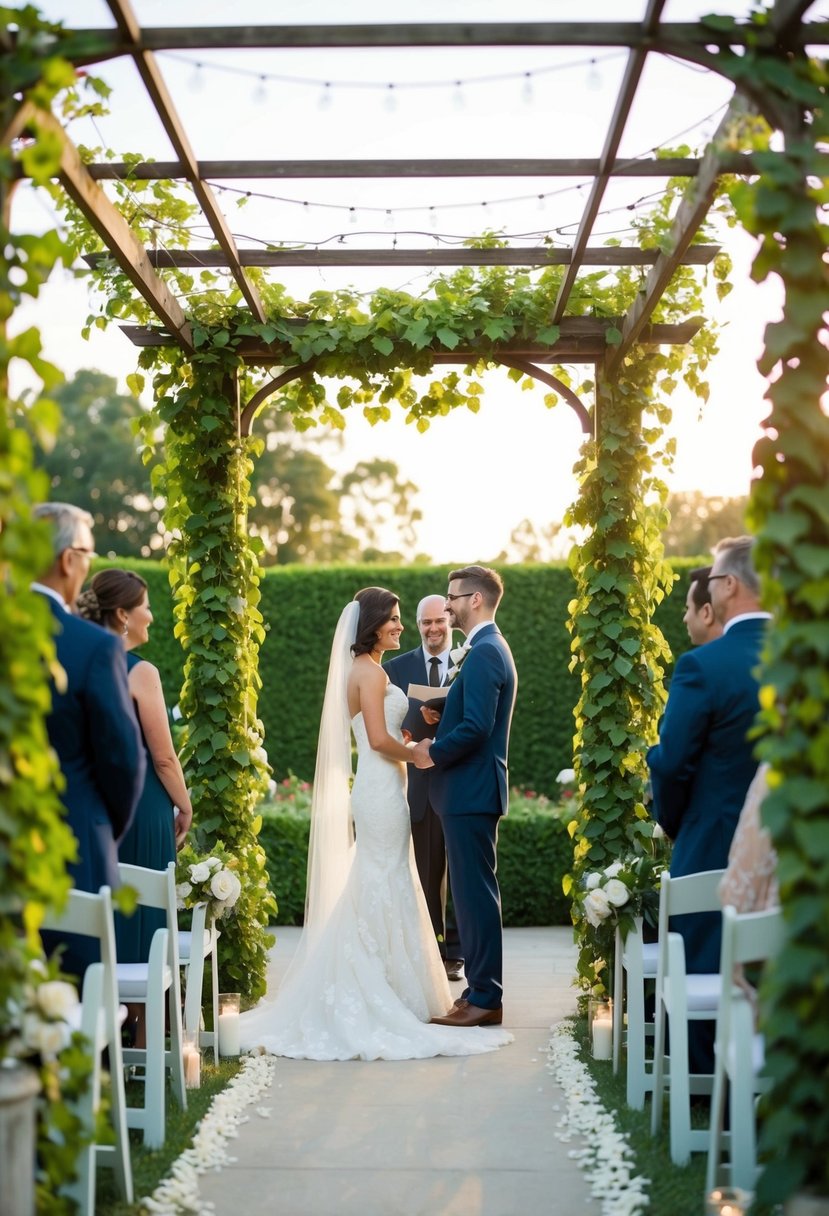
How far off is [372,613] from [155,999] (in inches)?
94.3

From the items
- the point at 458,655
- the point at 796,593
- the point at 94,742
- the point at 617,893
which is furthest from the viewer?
the point at 458,655

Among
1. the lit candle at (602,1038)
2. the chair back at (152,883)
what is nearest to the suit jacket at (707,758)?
the lit candle at (602,1038)

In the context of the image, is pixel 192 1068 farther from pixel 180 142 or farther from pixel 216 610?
pixel 180 142

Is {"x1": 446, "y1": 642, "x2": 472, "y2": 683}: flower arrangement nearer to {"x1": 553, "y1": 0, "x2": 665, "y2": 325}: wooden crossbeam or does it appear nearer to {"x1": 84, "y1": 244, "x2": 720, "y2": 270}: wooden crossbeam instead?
{"x1": 553, "y1": 0, "x2": 665, "y2": 325}: wooden crossbeam

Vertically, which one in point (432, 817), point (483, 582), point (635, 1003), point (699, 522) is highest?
point (699, 522)

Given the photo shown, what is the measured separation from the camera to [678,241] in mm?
4961

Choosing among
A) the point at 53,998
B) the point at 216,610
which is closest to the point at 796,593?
the point at 53,998

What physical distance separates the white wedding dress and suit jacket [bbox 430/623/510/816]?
234 millimetres

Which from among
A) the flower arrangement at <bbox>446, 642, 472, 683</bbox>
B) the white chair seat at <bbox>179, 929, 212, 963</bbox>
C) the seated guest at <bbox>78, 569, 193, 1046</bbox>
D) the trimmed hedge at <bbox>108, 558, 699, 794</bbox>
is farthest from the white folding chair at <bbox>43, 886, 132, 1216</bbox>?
the trimmed hedge at <bbox>108, 558, 699, 794</bbox>

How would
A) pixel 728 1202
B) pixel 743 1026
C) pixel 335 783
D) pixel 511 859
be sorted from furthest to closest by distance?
pixel 511 859 → pixel 335 783 → pixel 728 1202 → pixel 743 1026

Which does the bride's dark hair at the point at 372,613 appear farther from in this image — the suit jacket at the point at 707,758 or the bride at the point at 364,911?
the suit jacket at the point at 707,758

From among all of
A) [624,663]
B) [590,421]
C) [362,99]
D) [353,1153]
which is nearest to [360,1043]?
[353,1153]

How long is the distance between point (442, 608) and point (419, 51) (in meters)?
3.93

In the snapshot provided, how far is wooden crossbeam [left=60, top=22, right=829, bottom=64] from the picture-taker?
3693 mm
